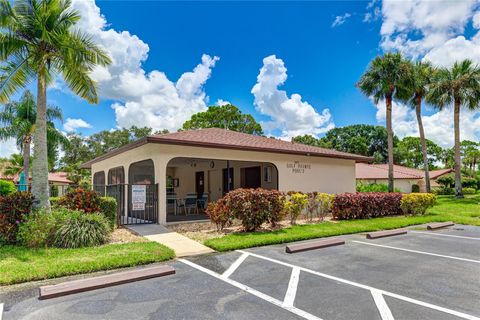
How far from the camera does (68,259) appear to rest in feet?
20.4

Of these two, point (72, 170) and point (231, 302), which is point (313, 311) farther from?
point (72, 170)

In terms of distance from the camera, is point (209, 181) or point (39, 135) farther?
point (209, 181)

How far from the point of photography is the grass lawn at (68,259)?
17.8 ft

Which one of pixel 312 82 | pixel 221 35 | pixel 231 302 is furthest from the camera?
pixel 312 82

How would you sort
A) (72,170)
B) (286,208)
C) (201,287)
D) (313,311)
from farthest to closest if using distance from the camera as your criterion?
(72,170), (286,208), (201,287), (313,311)

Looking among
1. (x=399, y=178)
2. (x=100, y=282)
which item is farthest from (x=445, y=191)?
(x=100, y=282)

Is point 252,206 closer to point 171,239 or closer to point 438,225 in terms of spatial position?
point 171,239

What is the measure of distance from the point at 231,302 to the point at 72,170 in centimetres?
3869

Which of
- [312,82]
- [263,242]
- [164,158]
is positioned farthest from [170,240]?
[312,82]

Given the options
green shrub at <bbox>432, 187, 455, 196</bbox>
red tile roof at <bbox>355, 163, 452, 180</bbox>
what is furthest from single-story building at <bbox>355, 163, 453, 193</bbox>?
green shrub at <bbox>432, 187, 455, 196</bbox>

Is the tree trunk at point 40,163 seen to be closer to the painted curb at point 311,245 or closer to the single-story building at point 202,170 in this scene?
the single-story building at point 202,170

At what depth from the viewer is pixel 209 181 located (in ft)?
61.1

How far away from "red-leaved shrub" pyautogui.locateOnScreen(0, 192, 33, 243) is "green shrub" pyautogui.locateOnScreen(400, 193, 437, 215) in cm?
1450

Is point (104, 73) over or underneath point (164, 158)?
over
